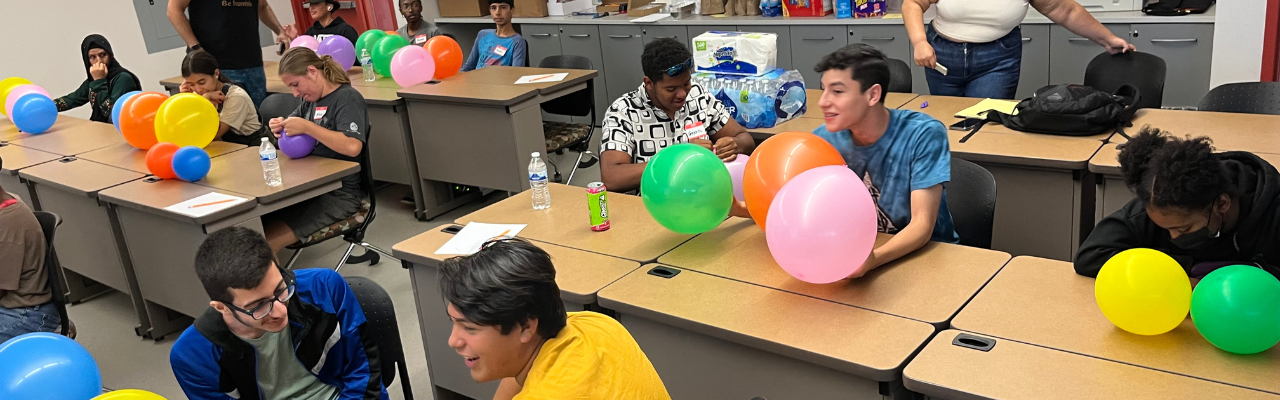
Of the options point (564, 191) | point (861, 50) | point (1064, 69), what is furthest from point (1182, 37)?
point (564, 191)

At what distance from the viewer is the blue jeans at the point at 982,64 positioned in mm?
3799

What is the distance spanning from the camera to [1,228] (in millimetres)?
2646

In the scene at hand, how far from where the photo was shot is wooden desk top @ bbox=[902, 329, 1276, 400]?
1556 mm

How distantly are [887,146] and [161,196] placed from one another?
102 inches

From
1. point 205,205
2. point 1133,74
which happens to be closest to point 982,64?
point 1133,74

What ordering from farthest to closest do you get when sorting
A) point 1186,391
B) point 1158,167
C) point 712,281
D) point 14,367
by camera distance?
point 712,281, point 14,367, point 1158,167, point 1186,391

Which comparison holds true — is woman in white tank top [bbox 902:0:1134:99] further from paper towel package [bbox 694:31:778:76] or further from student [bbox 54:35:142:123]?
student [bbox 54:35:142:123]

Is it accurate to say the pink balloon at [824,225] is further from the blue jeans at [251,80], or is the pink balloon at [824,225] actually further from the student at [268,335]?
the blue jeans at [251,80]

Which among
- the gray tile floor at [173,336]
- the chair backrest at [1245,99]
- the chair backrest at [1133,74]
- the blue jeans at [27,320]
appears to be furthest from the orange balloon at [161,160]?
the chair backrest at [1245,99]

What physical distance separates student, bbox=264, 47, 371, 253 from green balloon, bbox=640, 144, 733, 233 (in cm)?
179

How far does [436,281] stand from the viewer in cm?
262

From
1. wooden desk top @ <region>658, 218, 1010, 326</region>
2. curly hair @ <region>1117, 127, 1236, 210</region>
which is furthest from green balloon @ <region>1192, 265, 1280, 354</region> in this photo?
wooden desk top @ <region>658, 218, 1010, 326</region>

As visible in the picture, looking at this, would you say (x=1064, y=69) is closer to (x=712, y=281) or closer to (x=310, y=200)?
(x=712, y=281)

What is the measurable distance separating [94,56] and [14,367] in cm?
371
